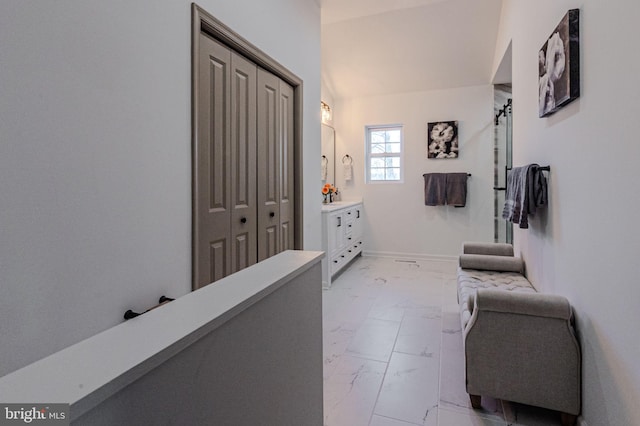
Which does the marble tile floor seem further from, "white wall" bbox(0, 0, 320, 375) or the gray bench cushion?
"white wall" bbox(0, 0, 320, 375)

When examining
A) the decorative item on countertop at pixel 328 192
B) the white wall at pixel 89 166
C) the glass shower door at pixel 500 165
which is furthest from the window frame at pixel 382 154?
the white wall at pixel 89 166

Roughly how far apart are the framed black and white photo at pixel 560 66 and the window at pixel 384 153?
326 cm

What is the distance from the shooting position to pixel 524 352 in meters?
1.60

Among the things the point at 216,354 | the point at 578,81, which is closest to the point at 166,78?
the point at 216,354

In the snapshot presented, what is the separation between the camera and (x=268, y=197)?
251 centimetres

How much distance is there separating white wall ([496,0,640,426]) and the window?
328 centimetres

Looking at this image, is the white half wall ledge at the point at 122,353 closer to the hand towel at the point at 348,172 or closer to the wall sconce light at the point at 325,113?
the wall sconce light at the point at 325,113

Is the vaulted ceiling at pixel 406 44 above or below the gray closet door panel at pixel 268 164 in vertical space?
above

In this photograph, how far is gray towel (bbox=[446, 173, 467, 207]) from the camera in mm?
4762

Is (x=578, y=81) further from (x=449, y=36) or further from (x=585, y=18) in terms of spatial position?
(x=449, y=36)

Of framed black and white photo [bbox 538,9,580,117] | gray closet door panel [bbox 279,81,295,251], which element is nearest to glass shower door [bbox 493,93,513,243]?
framed black and white photo [bbox 538,9,580,117]

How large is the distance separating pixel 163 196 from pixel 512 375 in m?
1.86

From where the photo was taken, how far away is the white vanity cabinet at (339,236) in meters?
3.75

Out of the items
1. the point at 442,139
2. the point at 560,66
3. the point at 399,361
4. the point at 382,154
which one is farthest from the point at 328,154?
the point at 560,66
